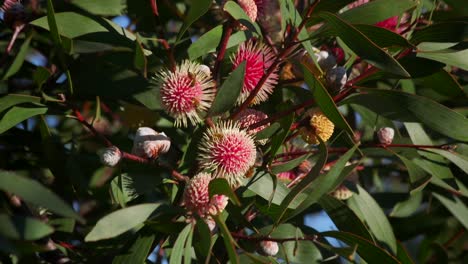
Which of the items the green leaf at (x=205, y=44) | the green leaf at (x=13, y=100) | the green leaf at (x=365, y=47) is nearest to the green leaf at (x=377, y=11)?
the green leaf at (x=365, y=47)

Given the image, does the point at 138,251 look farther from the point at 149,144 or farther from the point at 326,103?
the point at 326,103

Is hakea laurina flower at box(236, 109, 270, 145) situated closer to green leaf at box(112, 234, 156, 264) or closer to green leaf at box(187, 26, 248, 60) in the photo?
green leaf at box(187, 26, 248, 60)

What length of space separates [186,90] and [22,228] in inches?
15.7

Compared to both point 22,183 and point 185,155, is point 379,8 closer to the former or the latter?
point 185,155

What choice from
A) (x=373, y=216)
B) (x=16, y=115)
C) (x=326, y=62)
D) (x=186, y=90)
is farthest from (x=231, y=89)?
(x=373, y=216)

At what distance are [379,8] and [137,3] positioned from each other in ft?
1.67

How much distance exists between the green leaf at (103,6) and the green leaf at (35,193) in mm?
583

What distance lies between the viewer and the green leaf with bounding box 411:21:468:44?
1.21 meters

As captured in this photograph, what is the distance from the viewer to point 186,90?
3.93 ft

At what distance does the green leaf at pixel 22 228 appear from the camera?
0.87m

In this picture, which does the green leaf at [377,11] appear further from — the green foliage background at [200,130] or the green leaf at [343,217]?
the green leaf at [343,217]

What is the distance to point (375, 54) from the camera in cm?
112

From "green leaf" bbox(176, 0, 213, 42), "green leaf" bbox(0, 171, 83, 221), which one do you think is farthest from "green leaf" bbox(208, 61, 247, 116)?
"green leaf" bbox(0, 171, 83, 221)

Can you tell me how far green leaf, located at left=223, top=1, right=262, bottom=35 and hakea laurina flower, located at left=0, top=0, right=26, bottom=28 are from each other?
0.44 m
